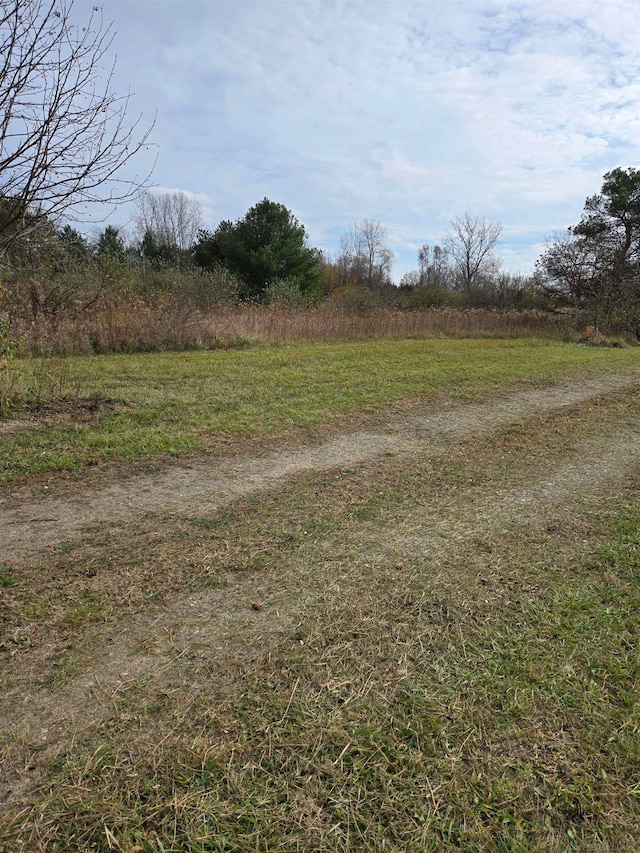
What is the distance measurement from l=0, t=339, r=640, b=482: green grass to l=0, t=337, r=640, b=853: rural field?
11cm

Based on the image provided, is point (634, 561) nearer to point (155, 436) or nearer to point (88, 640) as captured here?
point (88, 640)

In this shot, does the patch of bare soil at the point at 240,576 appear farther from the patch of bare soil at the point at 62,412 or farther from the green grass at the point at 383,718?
the patch of bare soil at the point at 62,412

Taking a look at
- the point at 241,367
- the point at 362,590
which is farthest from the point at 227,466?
the point at 241,367

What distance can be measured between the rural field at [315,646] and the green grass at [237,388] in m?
0.11

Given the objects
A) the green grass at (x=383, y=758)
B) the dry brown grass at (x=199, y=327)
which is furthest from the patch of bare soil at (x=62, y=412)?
the green grass at (x=383, y=758)

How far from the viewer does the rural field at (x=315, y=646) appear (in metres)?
1.39

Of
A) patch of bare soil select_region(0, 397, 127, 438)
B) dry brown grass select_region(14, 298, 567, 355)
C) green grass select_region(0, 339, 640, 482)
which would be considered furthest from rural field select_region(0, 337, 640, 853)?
dry brown grass select_region(14, 298, 567, 355)

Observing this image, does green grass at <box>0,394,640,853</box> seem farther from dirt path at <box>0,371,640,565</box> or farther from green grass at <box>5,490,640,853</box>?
dirt path at <box>0,371,640,565</box>

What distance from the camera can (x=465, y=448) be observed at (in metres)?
4.77

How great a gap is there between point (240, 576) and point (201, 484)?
134 centimetres

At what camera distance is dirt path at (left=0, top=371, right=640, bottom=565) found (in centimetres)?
298

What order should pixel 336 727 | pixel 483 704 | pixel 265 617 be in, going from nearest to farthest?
pixel 336 727 < pixel 483 704 < pixel 265 617

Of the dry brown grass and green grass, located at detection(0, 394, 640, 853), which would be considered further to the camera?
the dry brown grass

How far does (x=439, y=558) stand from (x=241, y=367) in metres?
6.68
